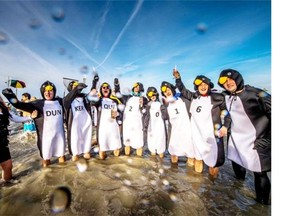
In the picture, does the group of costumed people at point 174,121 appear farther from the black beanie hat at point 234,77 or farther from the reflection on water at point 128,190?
the reflection on water at point 128,190

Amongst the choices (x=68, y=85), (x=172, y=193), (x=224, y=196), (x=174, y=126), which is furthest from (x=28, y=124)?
(x=224, y=196)

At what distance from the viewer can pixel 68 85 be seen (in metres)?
5.48

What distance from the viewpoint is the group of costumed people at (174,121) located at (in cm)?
336

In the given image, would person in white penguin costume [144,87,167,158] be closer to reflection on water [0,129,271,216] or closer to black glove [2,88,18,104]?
reflection on water [0,129,271,216]

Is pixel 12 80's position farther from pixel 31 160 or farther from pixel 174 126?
pixel 174 126

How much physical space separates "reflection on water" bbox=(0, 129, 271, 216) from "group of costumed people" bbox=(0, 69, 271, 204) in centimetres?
38

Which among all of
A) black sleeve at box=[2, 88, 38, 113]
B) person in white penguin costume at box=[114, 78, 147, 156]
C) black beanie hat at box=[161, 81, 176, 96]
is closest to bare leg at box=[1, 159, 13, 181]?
black sleeve at box=[2, 88, 38, 113]

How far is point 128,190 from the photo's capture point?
3.57 meters

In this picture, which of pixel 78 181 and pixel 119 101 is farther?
pixel 119 101

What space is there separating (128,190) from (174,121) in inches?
95.2

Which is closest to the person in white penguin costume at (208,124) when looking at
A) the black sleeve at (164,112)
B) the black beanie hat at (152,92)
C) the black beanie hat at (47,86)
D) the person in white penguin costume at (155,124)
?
the black sleeve at (164,112)

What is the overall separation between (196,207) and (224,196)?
33.9 inches

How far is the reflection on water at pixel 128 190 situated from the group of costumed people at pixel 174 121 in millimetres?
380
